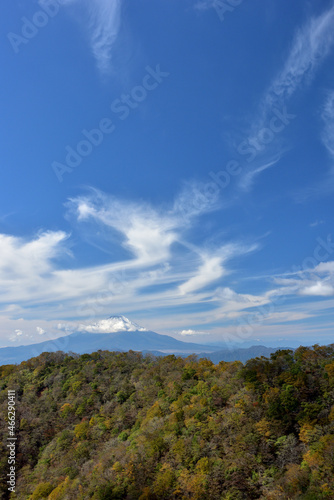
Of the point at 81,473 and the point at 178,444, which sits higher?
the point at 178,444

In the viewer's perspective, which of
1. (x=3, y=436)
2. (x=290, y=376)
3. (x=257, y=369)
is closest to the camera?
(x=290, y=376)

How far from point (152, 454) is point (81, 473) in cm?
1451

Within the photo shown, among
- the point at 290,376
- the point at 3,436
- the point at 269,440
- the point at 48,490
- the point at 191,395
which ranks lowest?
the point at 48,490

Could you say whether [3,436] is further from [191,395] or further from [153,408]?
[191,395]

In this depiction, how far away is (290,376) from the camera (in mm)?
46719

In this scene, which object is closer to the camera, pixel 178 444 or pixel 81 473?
pixel 178 444

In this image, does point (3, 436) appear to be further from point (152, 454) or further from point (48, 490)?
point (152, 454)

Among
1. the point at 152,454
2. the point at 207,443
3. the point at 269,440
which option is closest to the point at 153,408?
the point at 152,454

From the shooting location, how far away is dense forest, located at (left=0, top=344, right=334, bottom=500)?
36219mm

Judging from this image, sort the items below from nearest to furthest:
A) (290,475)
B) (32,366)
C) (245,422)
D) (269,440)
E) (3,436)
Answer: (290,475)
(269,440)
(245,422)
(3,436)
(32,366)

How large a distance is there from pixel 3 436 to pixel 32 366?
29049mm

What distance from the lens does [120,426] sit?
6009cm

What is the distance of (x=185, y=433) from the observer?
45562 millimetres

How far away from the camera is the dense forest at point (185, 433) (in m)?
36.2
